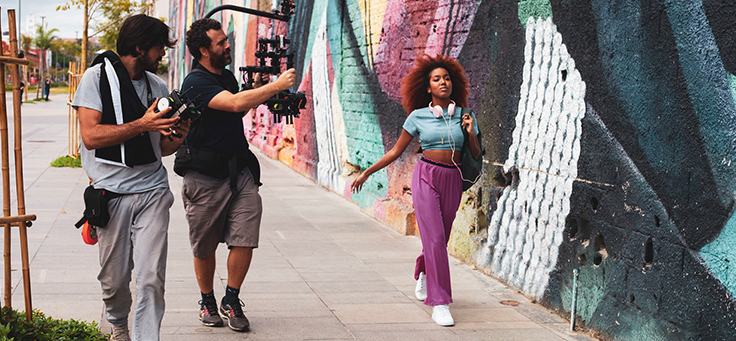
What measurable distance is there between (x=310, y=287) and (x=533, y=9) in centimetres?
279

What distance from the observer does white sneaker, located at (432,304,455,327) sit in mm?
4926

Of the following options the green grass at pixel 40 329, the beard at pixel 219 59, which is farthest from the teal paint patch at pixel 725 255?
the green grass at pixel 40 329

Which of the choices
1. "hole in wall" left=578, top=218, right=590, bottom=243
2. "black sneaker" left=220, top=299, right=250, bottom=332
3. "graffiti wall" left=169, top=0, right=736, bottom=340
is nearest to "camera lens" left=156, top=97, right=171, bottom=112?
"black sneaker" left=220, top=299, right=250, bottom=332

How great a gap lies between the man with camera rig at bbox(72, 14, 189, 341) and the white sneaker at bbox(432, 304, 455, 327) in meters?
2.01

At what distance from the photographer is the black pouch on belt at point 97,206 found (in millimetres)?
3557

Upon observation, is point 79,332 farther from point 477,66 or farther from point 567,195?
point 477,66

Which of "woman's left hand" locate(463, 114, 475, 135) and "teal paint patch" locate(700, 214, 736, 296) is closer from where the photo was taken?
"teal paint patch" locate(700, 214, 736, 296)

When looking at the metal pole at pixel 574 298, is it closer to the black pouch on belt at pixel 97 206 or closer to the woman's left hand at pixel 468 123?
the woman's left hand at pixel 468 123

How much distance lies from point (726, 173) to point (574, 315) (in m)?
1.65

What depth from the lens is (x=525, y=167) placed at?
564 cm

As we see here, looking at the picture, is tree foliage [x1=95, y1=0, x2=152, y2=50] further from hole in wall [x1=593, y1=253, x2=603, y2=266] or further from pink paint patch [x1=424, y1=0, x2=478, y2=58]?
hole in wall [x1=593, y1=253, x2=603, y2=266]

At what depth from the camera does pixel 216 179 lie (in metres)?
4.65

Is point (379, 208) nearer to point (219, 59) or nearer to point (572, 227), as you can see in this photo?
point (572, 227)

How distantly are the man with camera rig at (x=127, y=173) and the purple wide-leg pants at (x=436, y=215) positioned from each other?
195cm
